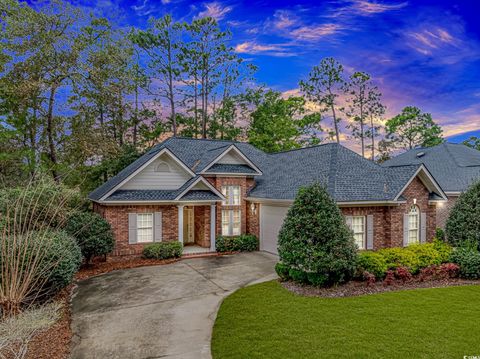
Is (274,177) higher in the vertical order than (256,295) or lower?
higher

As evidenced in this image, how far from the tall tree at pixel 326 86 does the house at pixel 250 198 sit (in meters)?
18.6

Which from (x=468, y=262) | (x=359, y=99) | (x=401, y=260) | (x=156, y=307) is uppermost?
(x=359, y=99)

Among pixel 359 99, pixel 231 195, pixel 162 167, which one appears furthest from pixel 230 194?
pixel 359 99

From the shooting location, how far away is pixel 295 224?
10852 mm

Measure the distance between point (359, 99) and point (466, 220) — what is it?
24.9 m

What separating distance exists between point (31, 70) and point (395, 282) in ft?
70.7

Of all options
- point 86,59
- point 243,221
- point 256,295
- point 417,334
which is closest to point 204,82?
point 86,59

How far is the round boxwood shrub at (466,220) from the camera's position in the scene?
1331 centimetres

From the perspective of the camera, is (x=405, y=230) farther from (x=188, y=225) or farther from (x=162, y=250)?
(x=162, y=250)

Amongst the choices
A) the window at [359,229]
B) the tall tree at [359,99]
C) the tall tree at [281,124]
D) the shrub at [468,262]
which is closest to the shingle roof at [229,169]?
the window at [359,229]

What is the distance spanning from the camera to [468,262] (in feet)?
38.5

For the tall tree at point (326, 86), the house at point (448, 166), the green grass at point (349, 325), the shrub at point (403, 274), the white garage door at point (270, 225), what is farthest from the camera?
the tall tree at point (326, 86)

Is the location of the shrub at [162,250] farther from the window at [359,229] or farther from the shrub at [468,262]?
the shrub at [468,262]

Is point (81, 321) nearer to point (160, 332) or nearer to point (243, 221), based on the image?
point (160, 332)
